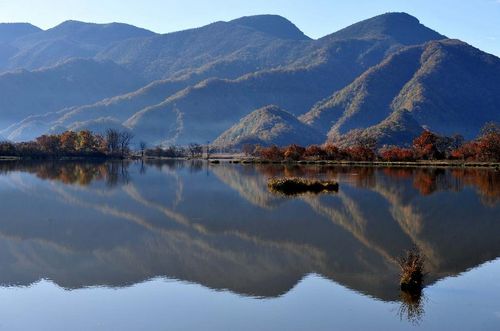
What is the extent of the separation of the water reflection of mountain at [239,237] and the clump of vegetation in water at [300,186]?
10.8 feet

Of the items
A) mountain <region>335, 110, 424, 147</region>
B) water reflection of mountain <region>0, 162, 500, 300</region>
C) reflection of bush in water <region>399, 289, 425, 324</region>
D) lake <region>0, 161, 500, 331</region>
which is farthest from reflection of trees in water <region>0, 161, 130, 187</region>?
mountain <region>335, 110, 424, 147</region>

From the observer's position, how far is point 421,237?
83.7ft

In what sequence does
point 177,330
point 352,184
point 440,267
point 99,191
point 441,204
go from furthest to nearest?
1. point 352,184
2. point 99,191
3. point 441,204
4. point 440,267
5. point 177,330

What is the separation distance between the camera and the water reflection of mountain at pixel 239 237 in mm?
18812

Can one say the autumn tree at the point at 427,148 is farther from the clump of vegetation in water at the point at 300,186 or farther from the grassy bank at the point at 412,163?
the clump of vegetation in water at the point at 300,186

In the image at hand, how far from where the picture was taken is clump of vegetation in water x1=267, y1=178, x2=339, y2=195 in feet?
151

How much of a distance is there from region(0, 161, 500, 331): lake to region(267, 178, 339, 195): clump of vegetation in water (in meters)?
7.51

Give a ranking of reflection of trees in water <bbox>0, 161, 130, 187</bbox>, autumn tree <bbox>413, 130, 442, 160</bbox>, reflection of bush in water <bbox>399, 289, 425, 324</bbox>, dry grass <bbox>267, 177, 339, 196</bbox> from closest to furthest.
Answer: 1. reflection of bush in water <bbox>399, 289, 425, 324</bbox>
2. dry grass <bbox>267, 177, 339, 196</bbox>
3. reflection of trees in water <bbox>0, 161, 130, 187</bbox>
4. autumn tree <bbox>413, 130, 442, 160</bbox>

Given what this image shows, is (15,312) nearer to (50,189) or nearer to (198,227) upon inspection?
(198,227)

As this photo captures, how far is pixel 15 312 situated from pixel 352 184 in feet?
134

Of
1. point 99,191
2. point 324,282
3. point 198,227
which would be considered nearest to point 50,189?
point 99,191

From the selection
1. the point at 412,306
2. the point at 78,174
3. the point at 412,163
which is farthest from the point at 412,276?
the point at 412,163

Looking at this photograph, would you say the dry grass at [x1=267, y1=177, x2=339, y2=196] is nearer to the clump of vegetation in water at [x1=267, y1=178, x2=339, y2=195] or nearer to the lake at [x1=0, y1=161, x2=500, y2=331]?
the clump of vegetation in water at [x1=267, y1=178, x2=339, y2=195]

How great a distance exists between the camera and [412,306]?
15.4m
